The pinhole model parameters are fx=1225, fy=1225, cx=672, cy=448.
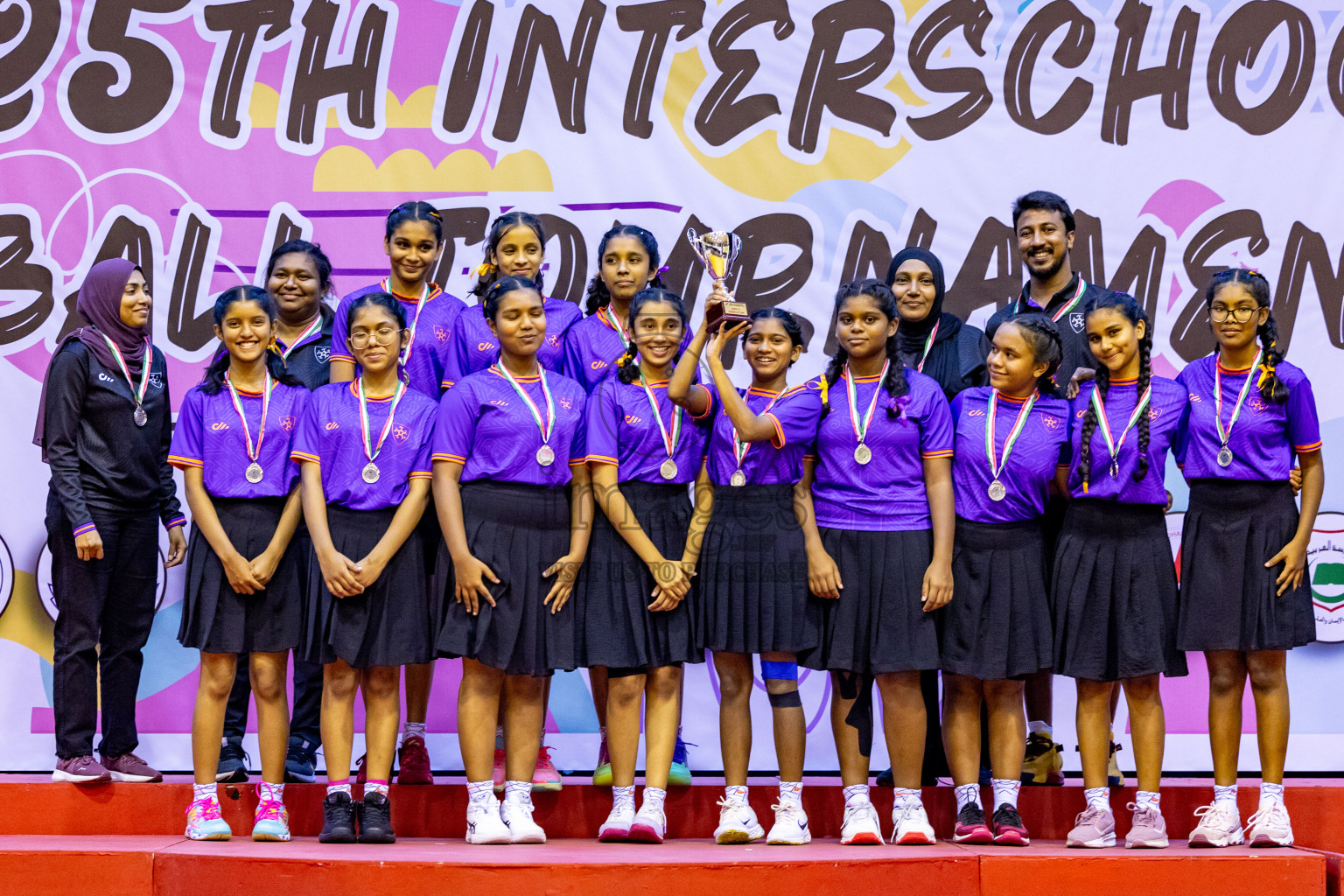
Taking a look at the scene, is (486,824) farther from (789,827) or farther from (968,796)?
(968,796)

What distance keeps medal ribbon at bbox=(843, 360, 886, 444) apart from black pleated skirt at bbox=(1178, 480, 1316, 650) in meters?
0.91

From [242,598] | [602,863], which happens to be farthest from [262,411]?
[602,863]

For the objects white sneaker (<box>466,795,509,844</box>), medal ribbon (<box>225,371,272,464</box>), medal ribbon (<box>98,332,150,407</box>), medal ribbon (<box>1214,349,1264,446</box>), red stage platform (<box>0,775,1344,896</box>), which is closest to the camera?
red stage platform (<box>0,775,1344,896</box>)

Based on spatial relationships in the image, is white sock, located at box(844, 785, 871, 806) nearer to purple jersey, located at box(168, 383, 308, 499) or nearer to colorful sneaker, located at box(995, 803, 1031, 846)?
colorful sneaker, located at box(995, 803, 1031, 846)

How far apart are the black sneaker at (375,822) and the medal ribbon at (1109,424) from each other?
2.09 m

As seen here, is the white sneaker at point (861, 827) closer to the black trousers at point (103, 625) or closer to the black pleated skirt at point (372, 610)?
the black pleated skirt at point (372, 610)

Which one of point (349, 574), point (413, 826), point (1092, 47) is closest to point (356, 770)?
point (413, 826)

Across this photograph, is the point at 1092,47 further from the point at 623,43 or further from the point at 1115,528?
the point at 1115,528

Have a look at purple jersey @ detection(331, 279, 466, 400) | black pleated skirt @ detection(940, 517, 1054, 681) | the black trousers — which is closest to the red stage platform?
the black trousers

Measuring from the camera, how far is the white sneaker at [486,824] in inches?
123

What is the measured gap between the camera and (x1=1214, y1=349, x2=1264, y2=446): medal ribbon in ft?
10.5

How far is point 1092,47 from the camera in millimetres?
4441

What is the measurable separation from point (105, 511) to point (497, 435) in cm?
134

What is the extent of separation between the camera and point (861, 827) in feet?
10.3
